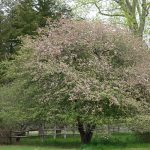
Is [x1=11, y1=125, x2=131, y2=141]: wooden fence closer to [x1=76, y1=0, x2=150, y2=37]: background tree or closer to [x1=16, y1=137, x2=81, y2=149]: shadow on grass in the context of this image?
[x1=16, y1=137, x2=81, y2=149]: shadow on grass

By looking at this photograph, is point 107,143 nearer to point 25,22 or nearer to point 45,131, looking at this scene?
point 45,131

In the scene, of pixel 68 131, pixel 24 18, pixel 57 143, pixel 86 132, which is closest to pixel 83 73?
pixel 86 132

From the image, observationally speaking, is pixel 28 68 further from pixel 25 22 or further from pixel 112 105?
pixel 25 22

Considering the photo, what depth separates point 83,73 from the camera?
70.9 ft

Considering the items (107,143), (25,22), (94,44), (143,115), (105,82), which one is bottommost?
(107,143)

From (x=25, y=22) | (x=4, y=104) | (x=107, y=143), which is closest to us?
(x=107, y=143)

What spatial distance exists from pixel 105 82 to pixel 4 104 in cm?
622

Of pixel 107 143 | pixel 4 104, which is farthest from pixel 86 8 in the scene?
pixel 107 143

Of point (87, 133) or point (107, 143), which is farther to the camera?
point (87, 133)

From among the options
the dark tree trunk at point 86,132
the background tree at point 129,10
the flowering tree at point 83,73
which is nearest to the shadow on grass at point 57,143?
the dark tree trunk at point 86,132

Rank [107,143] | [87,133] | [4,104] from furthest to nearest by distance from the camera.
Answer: [4,104] < [87,133] < [107,143]

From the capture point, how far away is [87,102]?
69.5 ft

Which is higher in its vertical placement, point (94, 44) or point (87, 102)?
point (94, 44)

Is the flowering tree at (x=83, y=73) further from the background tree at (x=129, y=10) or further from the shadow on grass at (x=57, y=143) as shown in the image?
the background tree at (x=129, y=10)
